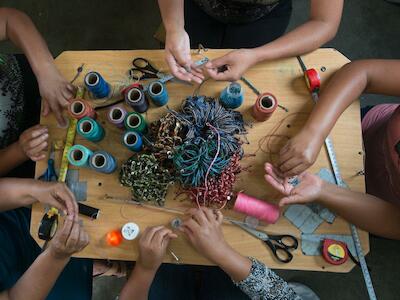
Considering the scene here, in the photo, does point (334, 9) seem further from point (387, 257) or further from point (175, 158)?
point (387, 257)

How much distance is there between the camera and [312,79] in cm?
107

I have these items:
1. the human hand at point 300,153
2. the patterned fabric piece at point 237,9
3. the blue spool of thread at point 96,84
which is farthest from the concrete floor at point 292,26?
the blue spool of thread at point 96,84

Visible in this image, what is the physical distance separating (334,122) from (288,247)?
38cm

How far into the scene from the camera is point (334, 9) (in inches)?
44.3

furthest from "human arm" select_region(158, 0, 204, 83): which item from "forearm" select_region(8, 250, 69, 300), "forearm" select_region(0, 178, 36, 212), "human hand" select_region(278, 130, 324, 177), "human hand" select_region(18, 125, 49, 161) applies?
"forearm" select_region(8, 250, 69, 300)

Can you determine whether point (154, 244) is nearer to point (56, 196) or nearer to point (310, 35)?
point (56, 196)

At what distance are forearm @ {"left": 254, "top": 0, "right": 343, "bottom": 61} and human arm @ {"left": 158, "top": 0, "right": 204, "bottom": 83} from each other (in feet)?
0.68

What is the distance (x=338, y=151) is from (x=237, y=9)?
646 mm

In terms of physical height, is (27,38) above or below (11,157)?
above

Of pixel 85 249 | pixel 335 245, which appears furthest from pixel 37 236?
pixel 335 245

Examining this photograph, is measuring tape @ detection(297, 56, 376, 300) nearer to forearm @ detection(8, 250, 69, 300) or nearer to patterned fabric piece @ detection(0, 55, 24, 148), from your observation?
forearm @ detection(8, 250, 69, 300)

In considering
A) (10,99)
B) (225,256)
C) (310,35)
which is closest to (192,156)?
(225,256)

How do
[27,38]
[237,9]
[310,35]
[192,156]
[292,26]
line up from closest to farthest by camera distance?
[192,156]
[310,35]
[27,38]
[237,9]
[292,26]

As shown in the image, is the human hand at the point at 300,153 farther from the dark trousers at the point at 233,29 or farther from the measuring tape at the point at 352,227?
the dark trousers at the point at 233,29
